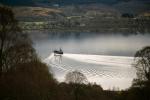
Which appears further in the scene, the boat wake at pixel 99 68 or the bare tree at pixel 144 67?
the boat wake at pixel 99 68

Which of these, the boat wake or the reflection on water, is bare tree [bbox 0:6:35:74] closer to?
the boat wake

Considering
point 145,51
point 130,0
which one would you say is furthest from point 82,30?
point 130,0

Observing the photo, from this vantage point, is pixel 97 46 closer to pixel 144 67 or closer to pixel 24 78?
pixel 144 67

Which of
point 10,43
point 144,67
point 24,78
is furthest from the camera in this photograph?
point 144,67

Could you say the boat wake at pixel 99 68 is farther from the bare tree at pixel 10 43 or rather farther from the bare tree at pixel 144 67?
the bare tree at pixel 10 43

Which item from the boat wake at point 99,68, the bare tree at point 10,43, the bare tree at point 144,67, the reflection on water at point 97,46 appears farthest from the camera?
the reflection on water at point 97,46

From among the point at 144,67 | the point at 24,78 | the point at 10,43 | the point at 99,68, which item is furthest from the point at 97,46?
the point at 24,78

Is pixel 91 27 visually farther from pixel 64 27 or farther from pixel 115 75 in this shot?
pixel 115 75

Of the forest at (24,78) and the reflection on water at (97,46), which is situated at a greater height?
the reflection on water at (97,46)

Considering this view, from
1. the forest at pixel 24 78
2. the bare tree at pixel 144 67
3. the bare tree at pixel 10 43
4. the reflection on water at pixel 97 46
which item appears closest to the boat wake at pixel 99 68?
the reflection on water at pixel 97 46
